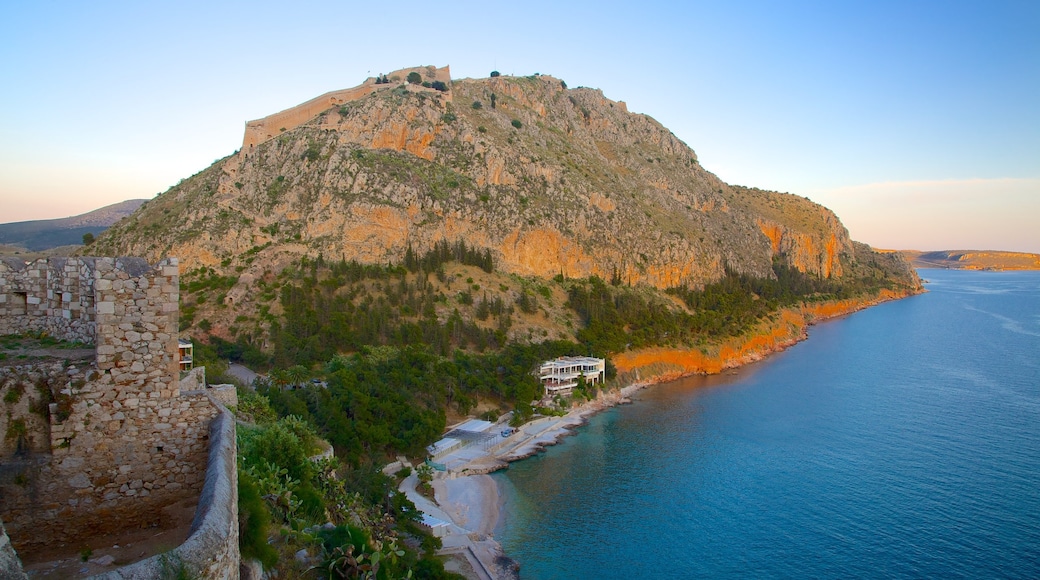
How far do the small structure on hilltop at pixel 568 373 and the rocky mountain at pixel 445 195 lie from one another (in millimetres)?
17169

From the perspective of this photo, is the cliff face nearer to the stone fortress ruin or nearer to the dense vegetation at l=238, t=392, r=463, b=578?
the dense vegetation at l=238, t=392, r=463, b=578

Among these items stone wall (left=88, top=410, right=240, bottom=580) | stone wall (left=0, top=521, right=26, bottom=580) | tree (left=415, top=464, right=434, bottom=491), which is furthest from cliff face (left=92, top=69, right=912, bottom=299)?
stone wall (left=0, top=521, right=26, bottom=580)

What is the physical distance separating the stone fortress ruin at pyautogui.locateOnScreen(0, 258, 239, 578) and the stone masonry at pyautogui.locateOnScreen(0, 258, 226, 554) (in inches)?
0.4

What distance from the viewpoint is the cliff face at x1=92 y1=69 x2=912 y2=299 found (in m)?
57.2

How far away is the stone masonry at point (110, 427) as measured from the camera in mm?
7051

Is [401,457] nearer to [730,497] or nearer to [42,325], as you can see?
[730,497]

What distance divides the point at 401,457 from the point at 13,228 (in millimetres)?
88059

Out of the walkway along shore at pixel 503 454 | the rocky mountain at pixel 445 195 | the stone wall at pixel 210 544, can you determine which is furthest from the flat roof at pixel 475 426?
the stone wall at pixel 210 544

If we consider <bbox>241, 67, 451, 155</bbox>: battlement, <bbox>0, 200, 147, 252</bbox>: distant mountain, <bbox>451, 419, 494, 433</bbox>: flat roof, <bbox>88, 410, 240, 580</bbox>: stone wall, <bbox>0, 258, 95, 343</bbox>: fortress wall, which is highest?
<bbox>241, 67, 451, 155</bbox>: battlement

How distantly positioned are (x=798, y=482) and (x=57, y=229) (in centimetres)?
10182

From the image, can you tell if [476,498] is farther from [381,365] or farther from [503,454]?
[381,365]

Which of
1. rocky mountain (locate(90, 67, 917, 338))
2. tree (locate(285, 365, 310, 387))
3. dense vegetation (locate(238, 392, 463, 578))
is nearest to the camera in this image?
dense vegetation (locate(238, 392, 463, 578))

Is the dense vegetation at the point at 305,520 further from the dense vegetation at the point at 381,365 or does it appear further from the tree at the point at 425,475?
the tree at the point at 425,475

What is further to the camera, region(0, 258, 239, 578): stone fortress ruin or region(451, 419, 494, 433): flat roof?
region(451, 419, 494, 433): flat roof
